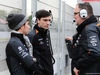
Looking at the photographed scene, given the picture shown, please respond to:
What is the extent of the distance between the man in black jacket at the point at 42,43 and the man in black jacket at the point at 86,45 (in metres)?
0.43

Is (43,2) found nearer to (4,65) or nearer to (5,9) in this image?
(5,9)

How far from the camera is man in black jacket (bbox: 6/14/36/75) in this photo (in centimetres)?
197

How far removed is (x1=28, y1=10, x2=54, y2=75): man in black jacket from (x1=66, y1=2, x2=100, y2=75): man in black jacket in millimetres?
430

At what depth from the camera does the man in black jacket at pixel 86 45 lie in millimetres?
2275

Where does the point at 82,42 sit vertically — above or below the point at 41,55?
above

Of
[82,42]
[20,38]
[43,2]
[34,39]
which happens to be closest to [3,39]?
[20,38]

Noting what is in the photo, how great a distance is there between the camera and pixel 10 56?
6.56ft

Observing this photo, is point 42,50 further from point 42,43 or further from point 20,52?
point 20,52

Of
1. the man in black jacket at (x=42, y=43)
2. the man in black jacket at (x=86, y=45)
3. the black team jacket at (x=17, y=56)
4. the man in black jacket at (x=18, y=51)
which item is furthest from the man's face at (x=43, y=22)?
the black team jacket at (x=17, y=56)

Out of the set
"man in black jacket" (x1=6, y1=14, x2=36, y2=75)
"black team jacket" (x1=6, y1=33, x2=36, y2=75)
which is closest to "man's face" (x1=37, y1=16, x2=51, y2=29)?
"man in black jacket" (x1=6, y1=14, x2=36, y2=75)

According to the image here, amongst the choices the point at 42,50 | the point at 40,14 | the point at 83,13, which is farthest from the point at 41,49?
the point at 83,13

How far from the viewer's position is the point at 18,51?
1.97 meters

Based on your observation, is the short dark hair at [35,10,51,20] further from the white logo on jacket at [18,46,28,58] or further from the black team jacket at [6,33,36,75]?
the white logo on jacket at [18,46,28,58]

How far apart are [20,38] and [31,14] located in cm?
105
